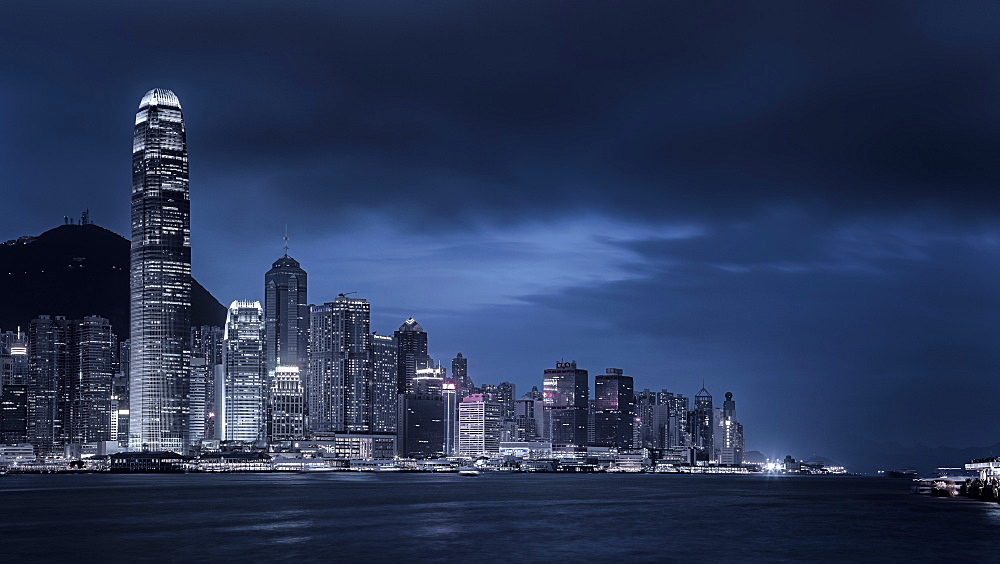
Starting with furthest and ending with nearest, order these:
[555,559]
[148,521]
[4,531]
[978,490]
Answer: [978,490], [148,521], [4,531], [555,559]

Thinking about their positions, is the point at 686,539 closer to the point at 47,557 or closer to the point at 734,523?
the point at 734,523

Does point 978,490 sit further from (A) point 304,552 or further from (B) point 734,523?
(A) point 304,552

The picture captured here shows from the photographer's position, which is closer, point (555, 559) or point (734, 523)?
point (555, 559)

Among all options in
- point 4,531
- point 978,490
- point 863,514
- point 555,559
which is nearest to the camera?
point 555,559

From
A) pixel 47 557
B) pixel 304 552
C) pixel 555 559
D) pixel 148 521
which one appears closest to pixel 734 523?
pixel 555 559

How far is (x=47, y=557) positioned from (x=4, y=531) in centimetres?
2772

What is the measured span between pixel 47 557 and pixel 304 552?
1975cm

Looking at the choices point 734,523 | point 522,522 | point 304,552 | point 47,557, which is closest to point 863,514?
point 734,523

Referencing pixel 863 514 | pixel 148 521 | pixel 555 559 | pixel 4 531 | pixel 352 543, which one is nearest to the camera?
pixel 555 559

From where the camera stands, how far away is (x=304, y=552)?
9300 cm

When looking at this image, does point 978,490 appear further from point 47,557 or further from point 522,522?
point 47,557

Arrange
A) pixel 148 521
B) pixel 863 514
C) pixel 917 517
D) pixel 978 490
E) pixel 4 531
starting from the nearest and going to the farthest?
pixel 4 531 < pixel 148 521 < pixel 917 517 < pixel 863 514 < pixel 978 490

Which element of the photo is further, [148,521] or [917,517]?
[917,517]

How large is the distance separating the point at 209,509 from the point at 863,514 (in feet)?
281
